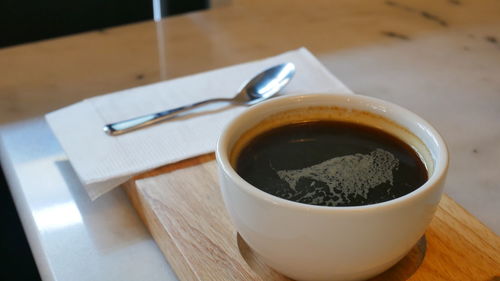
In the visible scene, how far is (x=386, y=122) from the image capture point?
460 mm

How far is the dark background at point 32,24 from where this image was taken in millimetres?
872

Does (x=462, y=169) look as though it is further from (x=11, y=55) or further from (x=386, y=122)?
(x=11, y=55)

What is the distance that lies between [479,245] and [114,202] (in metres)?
0.30

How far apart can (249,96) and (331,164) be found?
22cm

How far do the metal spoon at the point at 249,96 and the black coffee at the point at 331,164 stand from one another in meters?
0.17

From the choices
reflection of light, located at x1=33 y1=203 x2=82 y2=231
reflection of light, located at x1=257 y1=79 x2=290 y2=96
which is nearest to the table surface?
reflection of light, located at x1=33 y1=203 x2=82 y2=231

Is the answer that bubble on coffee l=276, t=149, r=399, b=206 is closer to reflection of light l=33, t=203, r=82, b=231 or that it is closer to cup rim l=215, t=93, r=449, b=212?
cup rim l=215, t=93, r=449, b=212

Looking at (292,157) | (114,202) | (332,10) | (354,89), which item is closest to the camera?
(292,157)

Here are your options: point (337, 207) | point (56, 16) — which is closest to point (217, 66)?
point (56, 16)

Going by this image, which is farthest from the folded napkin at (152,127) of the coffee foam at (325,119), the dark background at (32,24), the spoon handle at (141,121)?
the dark background at (32,24)

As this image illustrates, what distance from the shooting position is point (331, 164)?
0.43 meters

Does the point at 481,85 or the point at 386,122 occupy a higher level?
the point at 386,122

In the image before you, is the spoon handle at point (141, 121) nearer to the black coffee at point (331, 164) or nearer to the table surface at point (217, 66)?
the table surface at point (217, 66)

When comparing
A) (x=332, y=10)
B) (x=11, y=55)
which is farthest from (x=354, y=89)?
(x=11, y=55)
